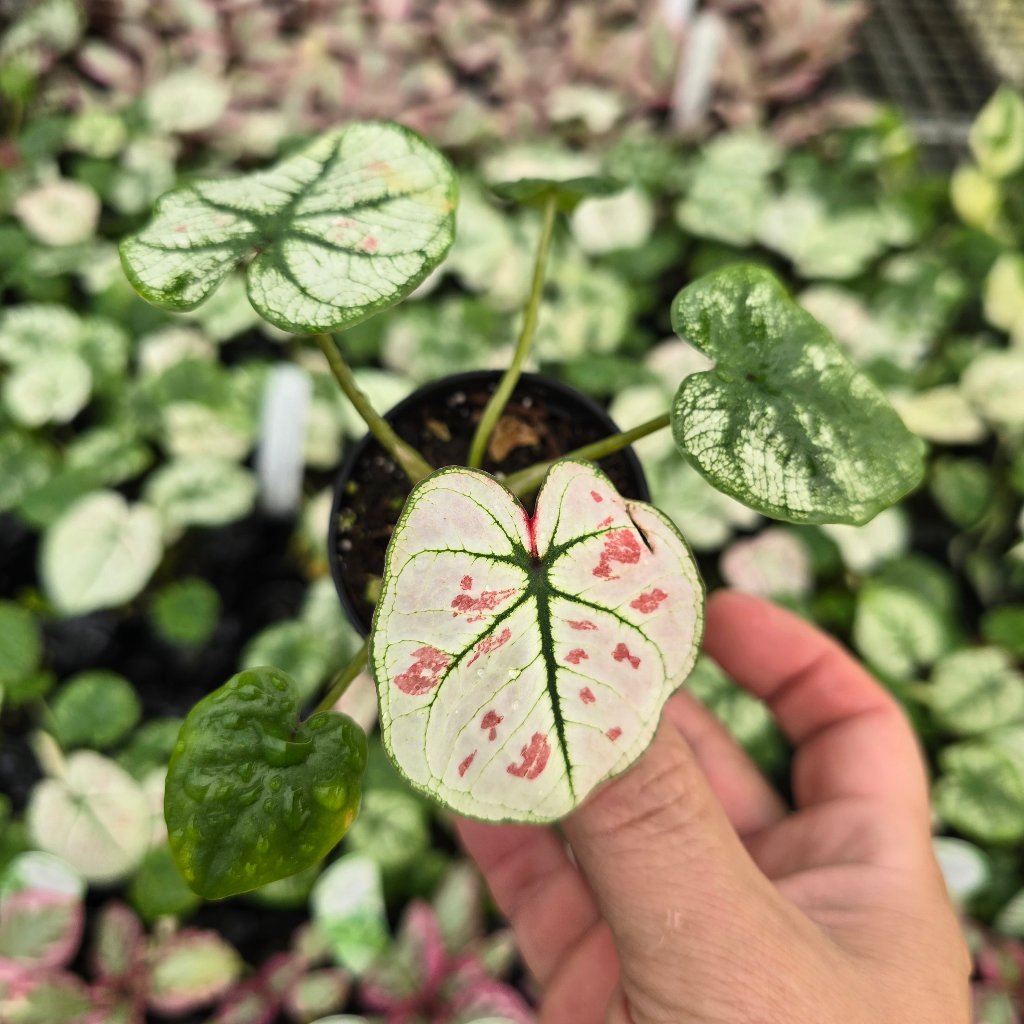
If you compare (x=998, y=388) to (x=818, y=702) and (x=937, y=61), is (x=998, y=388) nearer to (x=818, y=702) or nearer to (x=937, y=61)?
(x=818, y=702)

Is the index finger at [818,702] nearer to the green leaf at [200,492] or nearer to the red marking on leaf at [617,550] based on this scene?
the red marking on leaf at [617,550]

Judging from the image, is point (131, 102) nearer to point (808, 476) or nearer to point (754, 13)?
point (754, 13)

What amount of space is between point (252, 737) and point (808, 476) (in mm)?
468

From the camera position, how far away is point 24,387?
1312 millimetres

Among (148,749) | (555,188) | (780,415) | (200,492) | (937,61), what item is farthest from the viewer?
(937,61)

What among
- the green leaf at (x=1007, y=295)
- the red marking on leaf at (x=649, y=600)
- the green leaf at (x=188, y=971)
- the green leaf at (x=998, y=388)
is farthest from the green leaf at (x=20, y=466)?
the green leaf at (x=1007, y=295)

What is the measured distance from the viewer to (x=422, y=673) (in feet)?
1.82

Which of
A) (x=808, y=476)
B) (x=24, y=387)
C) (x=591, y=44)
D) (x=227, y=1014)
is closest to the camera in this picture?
(x=808, y=476)

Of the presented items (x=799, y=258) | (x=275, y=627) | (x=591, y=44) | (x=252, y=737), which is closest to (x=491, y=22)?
(x=591, y=44)

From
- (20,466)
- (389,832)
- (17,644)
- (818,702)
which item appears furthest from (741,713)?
(20,466)

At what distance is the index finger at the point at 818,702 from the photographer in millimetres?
974

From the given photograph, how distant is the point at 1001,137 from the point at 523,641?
1653 mm

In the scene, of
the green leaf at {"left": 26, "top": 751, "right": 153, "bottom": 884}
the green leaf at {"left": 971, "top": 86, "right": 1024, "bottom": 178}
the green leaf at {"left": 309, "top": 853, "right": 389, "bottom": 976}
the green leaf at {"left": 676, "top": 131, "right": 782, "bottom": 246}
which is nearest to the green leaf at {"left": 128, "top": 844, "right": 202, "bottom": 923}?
the green leaf at {"left": 26, "top": 751, "right": 153, "bottom": 884}

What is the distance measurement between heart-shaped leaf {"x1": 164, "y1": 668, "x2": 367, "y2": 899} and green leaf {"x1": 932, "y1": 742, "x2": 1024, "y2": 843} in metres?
0.98
